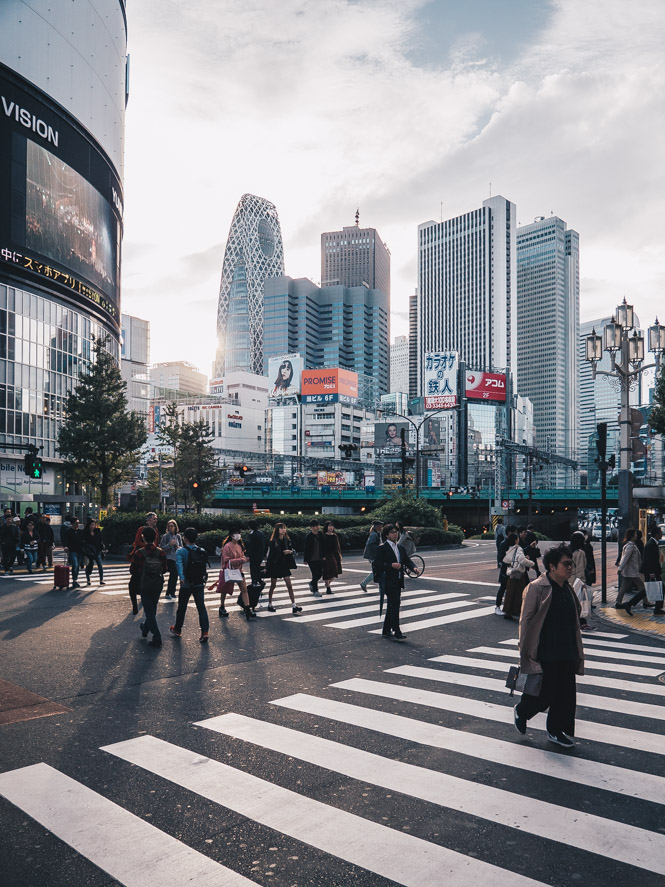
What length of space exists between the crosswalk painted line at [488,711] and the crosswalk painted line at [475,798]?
1742mm

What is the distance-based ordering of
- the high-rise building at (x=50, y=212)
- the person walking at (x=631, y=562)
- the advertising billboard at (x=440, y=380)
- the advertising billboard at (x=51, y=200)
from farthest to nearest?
the advertising billboard at (x=440, y=380) < the high-rise building at (x=50, y=212) < the advertising billboard at (x=51, y=200) < the person walking at (x=631, y=562)

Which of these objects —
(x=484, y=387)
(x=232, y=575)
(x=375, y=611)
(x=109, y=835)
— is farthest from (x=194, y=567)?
(x=484, y=387)

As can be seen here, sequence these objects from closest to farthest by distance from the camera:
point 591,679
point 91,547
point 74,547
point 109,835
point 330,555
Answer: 1. point 109,835
2. point 591,679
3. point 330,555
4. point 74,547
5. point 91,547

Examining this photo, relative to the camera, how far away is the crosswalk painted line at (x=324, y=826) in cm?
428

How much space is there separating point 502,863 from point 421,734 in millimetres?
2526

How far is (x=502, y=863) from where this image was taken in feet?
14.4

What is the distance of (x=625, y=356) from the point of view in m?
18.4

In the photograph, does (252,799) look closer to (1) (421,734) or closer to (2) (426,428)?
(1) (421,734)

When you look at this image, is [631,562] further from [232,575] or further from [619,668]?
[232,575]

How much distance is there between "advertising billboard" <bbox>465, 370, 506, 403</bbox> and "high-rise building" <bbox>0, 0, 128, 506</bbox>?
10465cm

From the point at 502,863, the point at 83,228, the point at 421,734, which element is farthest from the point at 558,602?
the point at 83,228

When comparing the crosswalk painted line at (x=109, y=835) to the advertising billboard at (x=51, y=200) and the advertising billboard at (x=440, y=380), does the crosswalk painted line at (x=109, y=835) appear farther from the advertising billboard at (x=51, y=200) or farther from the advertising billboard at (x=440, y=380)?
the advertising billboard at (x=440, y=380)

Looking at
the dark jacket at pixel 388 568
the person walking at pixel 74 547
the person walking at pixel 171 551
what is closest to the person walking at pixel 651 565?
the dark jacket at pixel 388 568

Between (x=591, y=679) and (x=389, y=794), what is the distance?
4911mm
